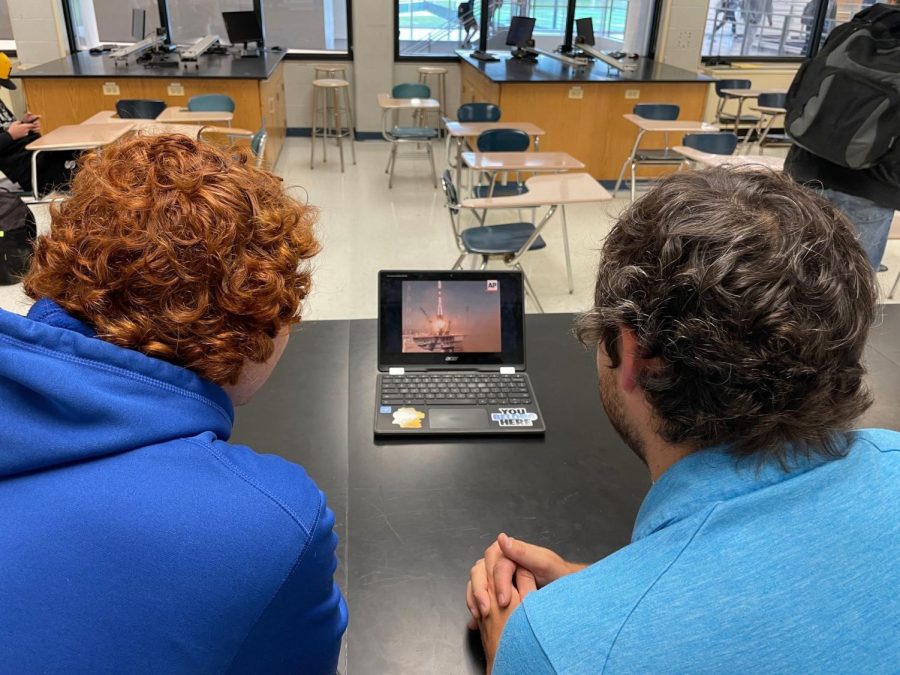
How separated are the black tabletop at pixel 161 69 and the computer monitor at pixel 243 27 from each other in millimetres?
198

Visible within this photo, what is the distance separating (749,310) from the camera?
0.58 m

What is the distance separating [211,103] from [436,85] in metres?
3.20

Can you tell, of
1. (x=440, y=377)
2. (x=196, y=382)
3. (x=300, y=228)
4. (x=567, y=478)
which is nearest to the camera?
(x=196, y=382)

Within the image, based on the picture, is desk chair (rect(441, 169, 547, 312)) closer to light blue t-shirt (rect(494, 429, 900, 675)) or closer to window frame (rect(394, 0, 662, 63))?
light blue t-shirt (rect(494, 429, 900, 675))

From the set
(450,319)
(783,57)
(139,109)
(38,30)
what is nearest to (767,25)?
(783,57)

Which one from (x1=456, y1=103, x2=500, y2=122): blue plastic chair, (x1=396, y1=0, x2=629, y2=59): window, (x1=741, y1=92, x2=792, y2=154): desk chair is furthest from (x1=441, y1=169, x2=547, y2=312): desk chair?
(x1=396, y1=0, x2=629, y2=59): window

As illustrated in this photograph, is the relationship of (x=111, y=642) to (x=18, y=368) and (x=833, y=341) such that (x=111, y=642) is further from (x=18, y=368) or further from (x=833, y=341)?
(x=833, y=341)

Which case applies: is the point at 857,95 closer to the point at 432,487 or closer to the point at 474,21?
the point at 432,487

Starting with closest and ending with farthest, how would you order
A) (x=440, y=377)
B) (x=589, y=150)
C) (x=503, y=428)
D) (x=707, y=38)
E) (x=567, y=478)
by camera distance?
(x=567, y=478)
(x=503, y=428)
(x=440, y=377)
(x=589, y=150)
(x=707, y=38)

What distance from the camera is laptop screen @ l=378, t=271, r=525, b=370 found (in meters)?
1.36

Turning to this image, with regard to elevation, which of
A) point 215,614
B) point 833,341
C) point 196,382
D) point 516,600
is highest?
point 833,341

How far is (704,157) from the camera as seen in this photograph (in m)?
4.04

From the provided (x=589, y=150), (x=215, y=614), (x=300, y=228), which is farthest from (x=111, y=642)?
(x=589, y=150)

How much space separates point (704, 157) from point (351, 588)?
385 cm
